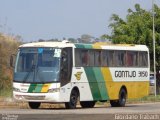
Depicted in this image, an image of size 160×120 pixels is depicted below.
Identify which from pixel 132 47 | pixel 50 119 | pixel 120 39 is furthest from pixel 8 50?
pixel 50 119

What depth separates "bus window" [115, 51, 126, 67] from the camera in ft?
112

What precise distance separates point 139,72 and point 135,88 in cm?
93

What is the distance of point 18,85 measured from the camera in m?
29.2

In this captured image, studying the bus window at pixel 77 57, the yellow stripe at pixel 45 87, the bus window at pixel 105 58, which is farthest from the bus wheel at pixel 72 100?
the bus window at pixel 105 58

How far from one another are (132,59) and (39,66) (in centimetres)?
811

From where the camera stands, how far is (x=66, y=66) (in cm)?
2952

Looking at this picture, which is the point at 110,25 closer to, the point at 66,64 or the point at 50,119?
the point at 66,64

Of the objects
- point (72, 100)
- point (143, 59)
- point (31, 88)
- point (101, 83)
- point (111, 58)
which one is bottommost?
point (72, 100)

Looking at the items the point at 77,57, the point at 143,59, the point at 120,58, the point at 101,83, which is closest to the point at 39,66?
the point at 77,57

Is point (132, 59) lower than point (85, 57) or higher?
lower

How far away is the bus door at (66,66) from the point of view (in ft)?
95.7

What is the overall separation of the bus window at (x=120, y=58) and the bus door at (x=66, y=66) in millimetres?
4899

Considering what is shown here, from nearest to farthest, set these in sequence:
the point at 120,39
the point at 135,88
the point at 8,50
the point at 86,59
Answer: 1. the point at 86,59
2. the point at 135,88
3. the point at 8,50
4. the point at 120,39

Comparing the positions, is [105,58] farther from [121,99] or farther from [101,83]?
[121,99]
